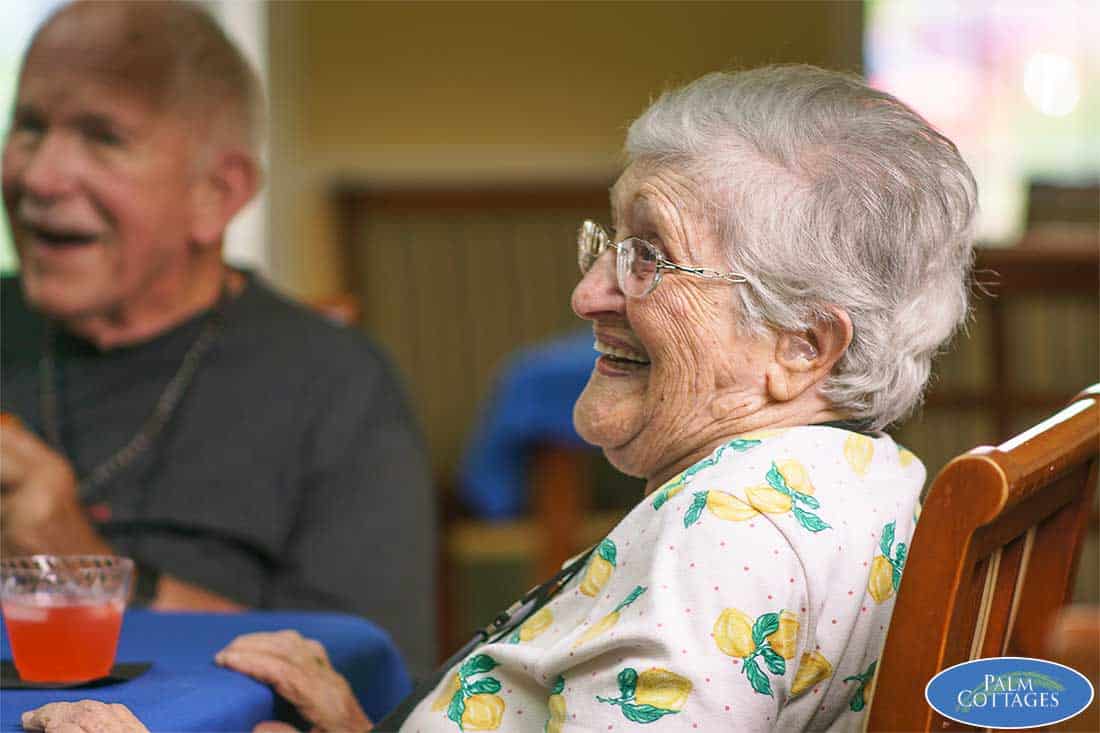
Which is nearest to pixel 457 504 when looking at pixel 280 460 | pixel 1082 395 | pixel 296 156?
pixel 296 156

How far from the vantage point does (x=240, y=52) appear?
1789mm

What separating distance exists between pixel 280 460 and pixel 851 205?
2.98 feet

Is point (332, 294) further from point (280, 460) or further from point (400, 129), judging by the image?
point (280, 460)

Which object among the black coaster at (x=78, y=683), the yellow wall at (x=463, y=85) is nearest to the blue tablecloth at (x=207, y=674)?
the black coaster at (x=78, y=683)

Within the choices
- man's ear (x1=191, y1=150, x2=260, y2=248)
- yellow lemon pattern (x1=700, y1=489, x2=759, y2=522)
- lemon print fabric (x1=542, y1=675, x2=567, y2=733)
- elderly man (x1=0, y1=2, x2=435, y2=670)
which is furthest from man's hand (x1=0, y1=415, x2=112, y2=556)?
yellow lemon pattern (x1=700, y1=489, x2=759, y2=522)

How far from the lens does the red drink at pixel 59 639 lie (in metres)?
1.12

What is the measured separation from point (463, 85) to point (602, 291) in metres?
3.63

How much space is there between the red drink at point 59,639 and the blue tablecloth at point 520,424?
211 cm

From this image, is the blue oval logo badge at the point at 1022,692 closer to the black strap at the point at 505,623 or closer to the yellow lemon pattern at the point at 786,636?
the yellow lemon pattern at the point at 786,636

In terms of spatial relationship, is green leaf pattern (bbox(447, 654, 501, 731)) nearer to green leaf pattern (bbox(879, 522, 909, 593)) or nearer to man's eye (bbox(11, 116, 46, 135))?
green leaf pattern (bbox(879, 522, 909, 593))

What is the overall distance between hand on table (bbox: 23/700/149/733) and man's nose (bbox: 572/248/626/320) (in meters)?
0.47

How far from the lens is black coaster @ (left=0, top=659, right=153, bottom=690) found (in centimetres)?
112

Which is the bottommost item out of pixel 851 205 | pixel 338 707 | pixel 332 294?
pixel 332 294

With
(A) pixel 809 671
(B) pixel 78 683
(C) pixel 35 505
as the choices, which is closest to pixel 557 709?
(A) pixel 809 671
